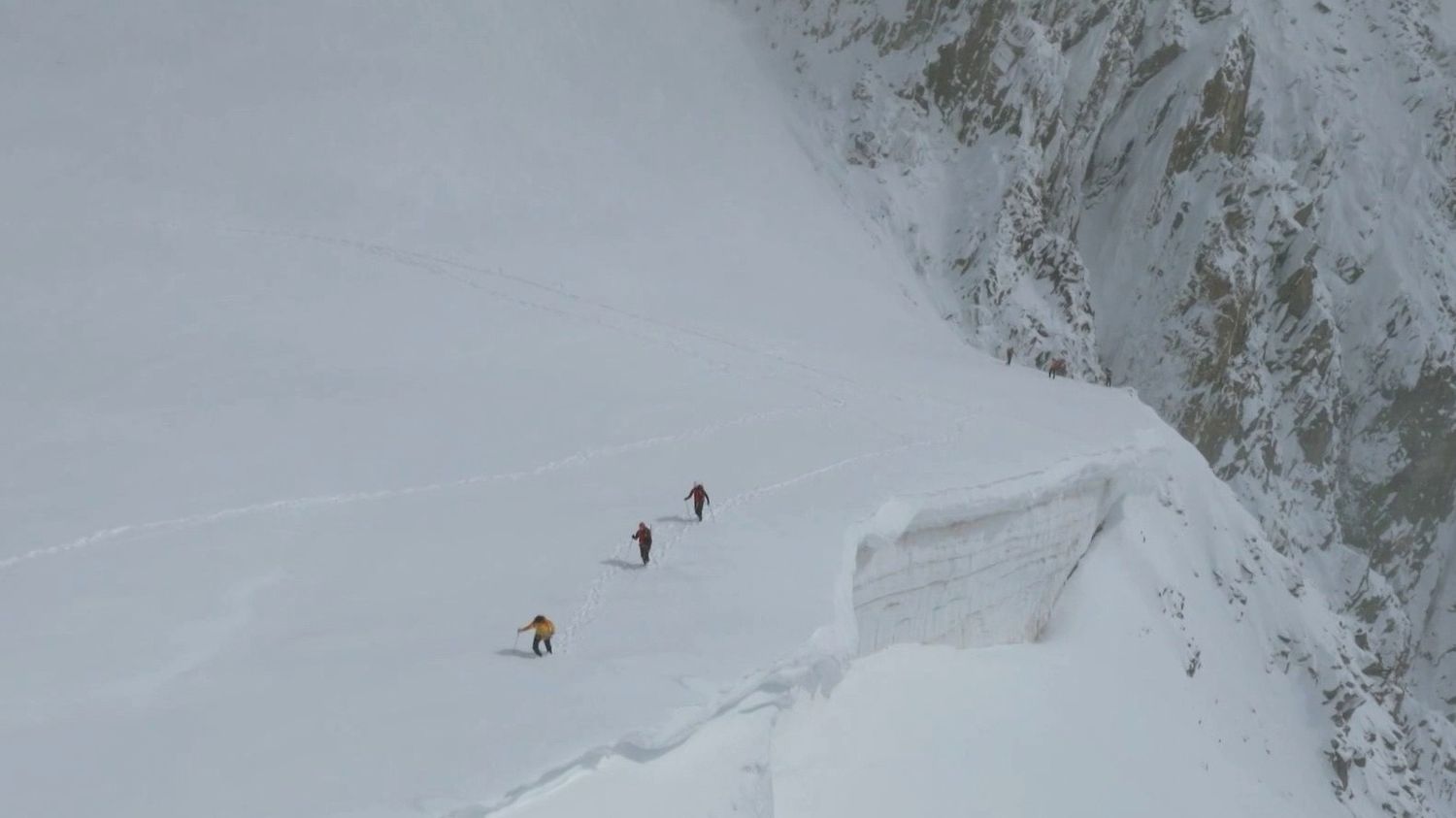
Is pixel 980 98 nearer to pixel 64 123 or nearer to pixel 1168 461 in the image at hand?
pixel 1168 461

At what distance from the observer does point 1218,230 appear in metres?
50.2

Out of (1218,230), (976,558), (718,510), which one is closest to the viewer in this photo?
(718,510)

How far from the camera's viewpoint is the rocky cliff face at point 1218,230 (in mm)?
47031

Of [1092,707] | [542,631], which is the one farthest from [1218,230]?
[542,631]

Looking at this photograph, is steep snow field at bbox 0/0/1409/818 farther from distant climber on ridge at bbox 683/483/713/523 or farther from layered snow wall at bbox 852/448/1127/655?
distant climber on ridge at bbox 683/483/713/523

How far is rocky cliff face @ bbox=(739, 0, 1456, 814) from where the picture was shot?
1852 inches

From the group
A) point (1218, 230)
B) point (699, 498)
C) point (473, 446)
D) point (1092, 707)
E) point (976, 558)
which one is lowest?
point (1092, 707)

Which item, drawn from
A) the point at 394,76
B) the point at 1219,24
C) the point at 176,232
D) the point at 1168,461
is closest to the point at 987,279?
the point at 1168,461

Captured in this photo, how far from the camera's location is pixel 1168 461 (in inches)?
1172

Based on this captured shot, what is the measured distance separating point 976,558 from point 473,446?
370 inches

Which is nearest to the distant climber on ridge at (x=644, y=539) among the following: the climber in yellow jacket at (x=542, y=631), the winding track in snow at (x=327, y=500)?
the climber in yellow jacket at (x=542, y=631)

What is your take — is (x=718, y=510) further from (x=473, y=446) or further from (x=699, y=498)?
(x=473, y=446)

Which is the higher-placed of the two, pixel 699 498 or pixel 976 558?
pixel 699 498

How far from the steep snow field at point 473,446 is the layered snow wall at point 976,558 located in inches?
5.0
